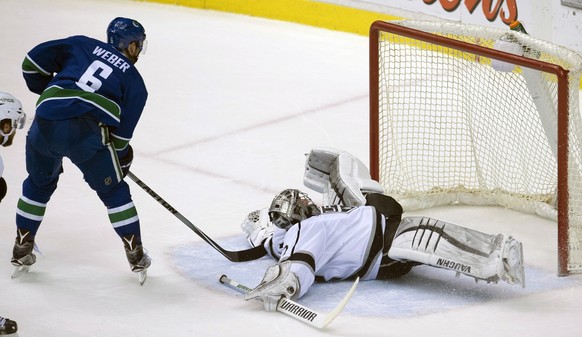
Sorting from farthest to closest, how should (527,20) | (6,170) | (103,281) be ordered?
1. (527,20)
2. (6,170)
3. (103,281)

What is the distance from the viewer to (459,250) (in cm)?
394

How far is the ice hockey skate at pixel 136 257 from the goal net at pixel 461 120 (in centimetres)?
114

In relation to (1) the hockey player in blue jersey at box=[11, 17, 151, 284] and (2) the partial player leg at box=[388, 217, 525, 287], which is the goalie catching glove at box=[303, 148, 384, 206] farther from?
(1) the hockey player in blue jersey at box=[11, 17, 151, 284]

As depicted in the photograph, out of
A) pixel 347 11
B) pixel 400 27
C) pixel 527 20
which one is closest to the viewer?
pixel 400 27

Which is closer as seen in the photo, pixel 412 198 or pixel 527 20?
pixel 412 198

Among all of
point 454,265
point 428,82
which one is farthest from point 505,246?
point 428,82

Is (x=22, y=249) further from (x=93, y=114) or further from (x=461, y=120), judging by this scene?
(x=461, y=120)

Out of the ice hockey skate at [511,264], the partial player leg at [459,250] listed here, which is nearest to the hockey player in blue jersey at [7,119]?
the partial player leg at [459,250]

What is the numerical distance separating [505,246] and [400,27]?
1.15 metres

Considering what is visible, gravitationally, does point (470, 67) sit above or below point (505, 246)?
above

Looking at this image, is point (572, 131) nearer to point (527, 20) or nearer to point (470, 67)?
point (470, 67)

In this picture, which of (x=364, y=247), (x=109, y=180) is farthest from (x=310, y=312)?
(x=109, y=180)

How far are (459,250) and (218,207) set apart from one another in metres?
1.32

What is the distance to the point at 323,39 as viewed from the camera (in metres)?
7.48
